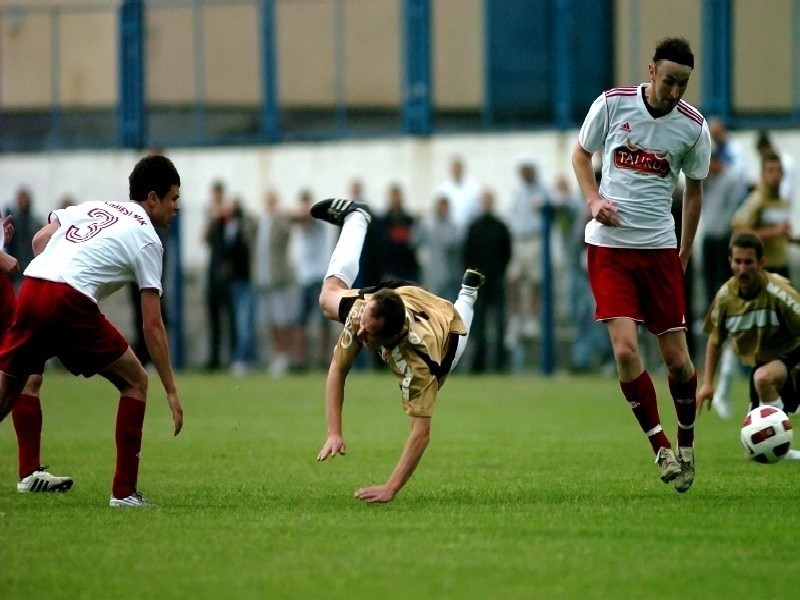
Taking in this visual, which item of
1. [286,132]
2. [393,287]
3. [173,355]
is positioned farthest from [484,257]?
[393,287]

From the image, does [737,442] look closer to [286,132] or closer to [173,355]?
[173,355]

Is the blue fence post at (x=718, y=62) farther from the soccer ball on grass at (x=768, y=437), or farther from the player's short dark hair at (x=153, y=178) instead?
the player's short dark hair at (x=153, y=178)

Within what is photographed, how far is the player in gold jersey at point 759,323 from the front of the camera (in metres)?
10.8

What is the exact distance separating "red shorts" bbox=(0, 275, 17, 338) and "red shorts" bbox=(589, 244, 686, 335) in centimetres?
350

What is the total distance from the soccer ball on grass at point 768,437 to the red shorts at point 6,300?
15.5ft

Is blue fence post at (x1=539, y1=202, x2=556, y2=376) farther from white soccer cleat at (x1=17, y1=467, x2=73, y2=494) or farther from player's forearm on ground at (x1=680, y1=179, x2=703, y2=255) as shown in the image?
white soccer cleat at (x1=17, y1=467, x2=73, y2=494)

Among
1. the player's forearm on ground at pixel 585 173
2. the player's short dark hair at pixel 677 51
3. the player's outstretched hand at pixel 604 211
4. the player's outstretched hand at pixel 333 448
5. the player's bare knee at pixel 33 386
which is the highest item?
the player's short dark hair at pixel 677 51

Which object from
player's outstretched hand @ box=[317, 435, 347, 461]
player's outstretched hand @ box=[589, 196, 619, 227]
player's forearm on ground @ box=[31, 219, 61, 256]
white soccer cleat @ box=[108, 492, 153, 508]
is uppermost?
player's outstretched hand @ box=[589, 196, 619, 227]

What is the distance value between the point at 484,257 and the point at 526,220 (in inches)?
31.5

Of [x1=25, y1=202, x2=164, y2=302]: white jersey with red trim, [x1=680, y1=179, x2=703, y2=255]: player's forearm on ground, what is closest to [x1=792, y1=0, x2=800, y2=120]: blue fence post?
[x1=680, y1=179, x2=703, y2=255]: player's forearm on ground

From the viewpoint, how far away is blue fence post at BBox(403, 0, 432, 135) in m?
26.5

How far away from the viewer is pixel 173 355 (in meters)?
22.6

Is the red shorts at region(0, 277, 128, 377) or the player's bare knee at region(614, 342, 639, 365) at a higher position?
the red shorts at region(0, 277, 128, 377)

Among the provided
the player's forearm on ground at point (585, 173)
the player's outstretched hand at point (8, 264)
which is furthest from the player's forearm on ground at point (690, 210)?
→ the player's outstretched hand at point (8, 264)
